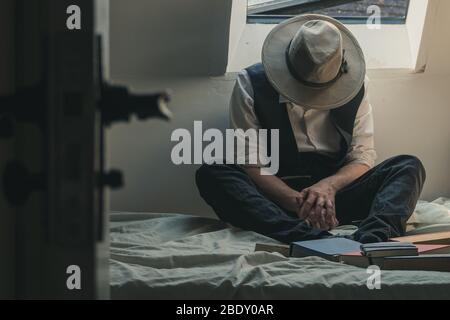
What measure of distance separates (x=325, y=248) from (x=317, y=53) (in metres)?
0.63

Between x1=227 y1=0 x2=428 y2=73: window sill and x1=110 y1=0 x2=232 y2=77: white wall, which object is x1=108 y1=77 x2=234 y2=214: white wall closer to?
x1=110 y1=0 x2=232 y2=77: white wall

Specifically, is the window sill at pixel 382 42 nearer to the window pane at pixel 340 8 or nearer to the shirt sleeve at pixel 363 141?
the window pane at pixel 340 8

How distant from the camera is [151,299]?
3.93 feet

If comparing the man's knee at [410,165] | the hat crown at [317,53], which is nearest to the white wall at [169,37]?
the hat crown at [317,53]

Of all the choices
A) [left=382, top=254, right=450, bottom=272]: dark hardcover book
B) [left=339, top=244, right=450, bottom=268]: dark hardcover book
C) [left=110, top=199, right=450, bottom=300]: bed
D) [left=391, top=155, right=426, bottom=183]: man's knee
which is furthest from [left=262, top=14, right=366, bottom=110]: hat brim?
[left=382, top=254, right=450, bottom=272]: dark hardcover book

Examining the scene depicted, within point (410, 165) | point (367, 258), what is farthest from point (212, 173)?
point (367, 258)

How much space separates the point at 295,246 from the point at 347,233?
1.04 feet

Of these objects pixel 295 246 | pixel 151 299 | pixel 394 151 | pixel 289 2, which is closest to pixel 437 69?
pixel 394 151

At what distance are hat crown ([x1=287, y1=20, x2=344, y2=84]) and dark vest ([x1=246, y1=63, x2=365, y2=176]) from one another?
0.09 m

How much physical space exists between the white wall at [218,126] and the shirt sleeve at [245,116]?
26 cm

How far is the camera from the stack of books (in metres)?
1.35

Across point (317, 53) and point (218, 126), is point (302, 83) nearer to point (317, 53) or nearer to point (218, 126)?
point (317, 53)

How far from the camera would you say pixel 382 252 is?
1396 mm

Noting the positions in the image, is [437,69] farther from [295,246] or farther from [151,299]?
[151,299]
